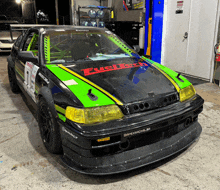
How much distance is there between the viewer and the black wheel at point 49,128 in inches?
79.4

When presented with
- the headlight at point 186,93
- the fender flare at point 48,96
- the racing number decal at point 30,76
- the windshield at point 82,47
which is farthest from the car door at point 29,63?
the headlight at point 186,93

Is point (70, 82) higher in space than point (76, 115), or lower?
higher

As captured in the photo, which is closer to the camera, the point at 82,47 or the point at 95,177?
the point at 95,177

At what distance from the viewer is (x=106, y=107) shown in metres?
1.76

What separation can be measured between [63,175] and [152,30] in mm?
5602

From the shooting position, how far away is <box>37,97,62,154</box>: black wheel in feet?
6.61

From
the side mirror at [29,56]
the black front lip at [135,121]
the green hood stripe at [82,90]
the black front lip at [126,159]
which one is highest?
the side mirror at [29,56]

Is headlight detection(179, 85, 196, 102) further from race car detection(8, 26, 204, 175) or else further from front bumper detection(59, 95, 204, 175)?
front bumper detection(59, 95, 204, 175)

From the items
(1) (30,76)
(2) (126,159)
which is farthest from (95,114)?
(1) (30,76)

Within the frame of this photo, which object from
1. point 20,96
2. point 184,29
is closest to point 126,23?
point 184,29

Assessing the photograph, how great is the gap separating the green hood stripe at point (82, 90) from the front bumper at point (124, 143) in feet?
0.64

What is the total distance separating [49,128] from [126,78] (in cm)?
93

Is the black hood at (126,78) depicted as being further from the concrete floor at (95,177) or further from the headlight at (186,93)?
the concrete floor at (95,177)

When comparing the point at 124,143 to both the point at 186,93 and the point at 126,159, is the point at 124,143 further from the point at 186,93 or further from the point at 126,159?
the point at 186,93
